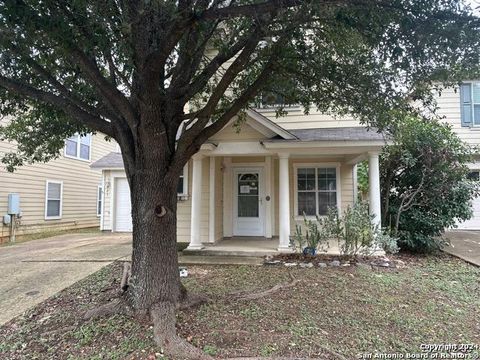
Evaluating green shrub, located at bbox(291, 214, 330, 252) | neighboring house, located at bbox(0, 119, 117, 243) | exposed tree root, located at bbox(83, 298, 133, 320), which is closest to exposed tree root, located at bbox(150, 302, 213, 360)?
exposed tree root, located at bbox(83, 298, 133, 320)

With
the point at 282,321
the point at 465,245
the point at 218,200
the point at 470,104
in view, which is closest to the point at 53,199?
the point at 218,200

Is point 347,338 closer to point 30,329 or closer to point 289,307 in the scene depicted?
point 289,307

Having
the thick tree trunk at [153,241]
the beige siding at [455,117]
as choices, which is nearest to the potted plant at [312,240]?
the thick tree trunk at [153,241]

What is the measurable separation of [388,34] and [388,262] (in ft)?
15.4

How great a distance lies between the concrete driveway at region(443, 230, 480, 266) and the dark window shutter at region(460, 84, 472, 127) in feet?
13.1

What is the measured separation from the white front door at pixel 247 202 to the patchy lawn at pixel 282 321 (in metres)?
3.64

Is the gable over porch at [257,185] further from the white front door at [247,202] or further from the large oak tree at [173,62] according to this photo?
the large oak tree at [173,62]

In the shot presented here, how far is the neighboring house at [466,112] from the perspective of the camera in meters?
11.8

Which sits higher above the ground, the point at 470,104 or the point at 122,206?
the point at 470,104

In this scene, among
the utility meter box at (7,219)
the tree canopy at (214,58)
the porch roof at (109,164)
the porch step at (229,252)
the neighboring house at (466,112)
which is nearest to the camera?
the tree canopy at (214,58)

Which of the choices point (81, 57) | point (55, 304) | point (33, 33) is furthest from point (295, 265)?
point (33, 33)

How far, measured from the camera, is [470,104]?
11.8 meters

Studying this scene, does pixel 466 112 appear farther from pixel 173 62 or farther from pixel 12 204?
pixel 12 204

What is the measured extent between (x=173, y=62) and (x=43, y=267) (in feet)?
16.4
